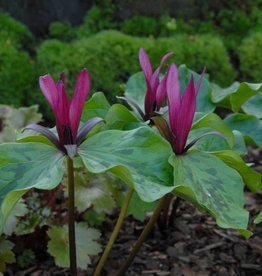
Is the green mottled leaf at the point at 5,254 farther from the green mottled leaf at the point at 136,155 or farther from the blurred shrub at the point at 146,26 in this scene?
the blurred shrub at the point at 146,26

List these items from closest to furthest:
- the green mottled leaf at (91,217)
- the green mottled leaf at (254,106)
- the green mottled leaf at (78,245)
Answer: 1. the green mottled leaf at (78,245)
2. the green mottled leaf at (254,106)
3. the green mottled leaf at (91,217)

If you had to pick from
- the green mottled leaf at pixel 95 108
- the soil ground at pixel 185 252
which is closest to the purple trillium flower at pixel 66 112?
the green mottled leaf at pixel 95 108

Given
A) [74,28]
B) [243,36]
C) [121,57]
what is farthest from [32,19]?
[243,36]

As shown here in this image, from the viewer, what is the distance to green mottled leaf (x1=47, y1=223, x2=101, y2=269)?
174 cm

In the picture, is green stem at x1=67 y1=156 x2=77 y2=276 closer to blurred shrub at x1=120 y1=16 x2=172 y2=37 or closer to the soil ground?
the soil ground

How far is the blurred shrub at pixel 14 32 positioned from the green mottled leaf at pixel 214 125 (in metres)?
2.14

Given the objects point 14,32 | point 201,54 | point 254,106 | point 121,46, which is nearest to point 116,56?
point 121,46

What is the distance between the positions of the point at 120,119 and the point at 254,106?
2.15 ft

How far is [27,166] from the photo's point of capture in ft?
4.20

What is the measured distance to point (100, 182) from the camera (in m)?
1.85

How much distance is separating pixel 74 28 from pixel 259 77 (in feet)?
4.14

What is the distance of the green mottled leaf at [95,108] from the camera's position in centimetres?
161

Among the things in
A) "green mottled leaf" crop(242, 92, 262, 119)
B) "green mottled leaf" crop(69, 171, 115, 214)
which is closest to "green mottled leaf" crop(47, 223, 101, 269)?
"green mottled leaf" crop(69, 171, 115, 214)

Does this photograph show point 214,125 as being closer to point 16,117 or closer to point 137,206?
point 137,206
